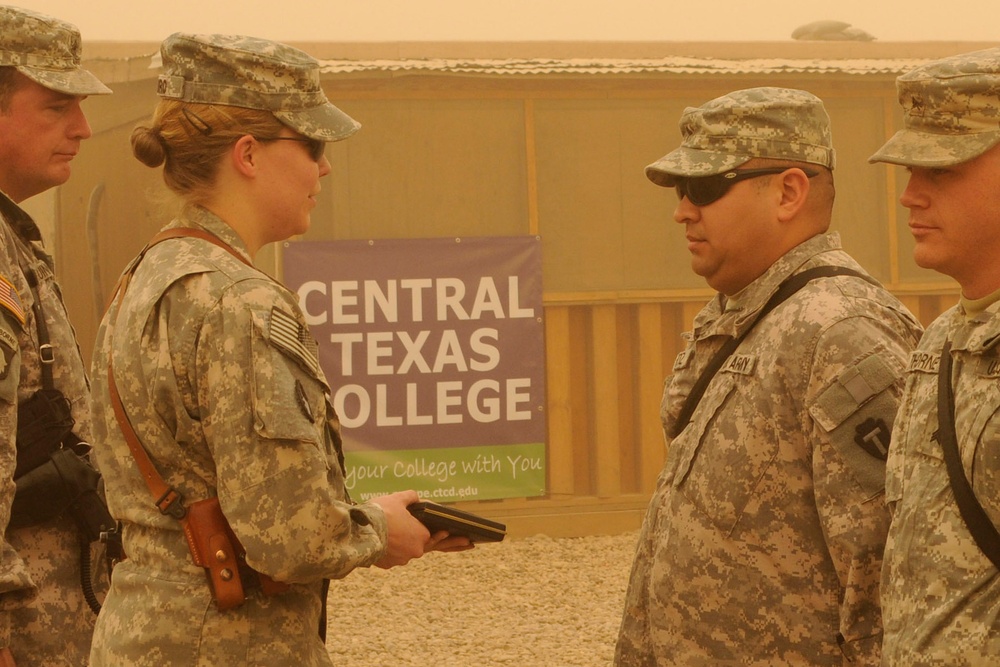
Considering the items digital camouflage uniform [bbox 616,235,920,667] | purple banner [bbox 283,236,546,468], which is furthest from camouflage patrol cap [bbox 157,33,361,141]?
purple banner [bbox 283,236,546,468]

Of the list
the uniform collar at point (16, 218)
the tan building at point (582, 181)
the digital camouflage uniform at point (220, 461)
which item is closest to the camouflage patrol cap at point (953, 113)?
the digital camouflage uniform at point (220, 461)

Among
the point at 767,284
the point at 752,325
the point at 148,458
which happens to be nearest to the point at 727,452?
the point at 752,325

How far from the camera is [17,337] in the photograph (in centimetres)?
331

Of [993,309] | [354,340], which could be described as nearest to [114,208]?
[354,340]

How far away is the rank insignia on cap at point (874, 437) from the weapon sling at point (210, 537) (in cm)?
124

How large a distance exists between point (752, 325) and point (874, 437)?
45cm

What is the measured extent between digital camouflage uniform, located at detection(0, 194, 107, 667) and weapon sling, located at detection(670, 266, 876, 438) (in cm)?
156

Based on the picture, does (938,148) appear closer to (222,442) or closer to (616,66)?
(222,442)

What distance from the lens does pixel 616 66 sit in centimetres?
848

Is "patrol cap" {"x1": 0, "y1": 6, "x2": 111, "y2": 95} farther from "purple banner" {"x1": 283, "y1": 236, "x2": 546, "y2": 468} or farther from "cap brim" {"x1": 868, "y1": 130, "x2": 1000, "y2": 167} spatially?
"purple banner" {"x1": 283, "y1": 236, "x2": 546, "y2": 468}

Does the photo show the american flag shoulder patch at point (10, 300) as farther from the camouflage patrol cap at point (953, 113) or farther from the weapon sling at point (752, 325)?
the camouflage patrol cap at point (953, 113)

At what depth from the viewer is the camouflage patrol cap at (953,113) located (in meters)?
Result: 2.45

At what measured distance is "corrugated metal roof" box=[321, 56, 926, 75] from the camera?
322 inches

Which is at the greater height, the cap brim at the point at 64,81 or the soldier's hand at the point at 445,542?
the cap brim at the point at 64,81
